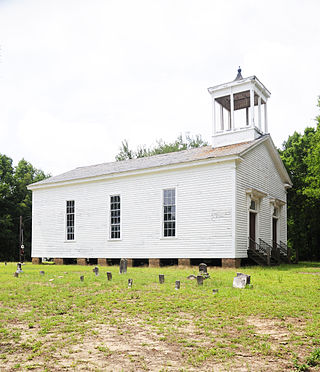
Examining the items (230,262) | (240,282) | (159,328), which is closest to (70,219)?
(230,262)

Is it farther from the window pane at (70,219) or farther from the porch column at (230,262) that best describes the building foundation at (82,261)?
the porch column at (230,262)

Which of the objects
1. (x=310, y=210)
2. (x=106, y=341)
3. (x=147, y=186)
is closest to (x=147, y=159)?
(x=147, y=186)

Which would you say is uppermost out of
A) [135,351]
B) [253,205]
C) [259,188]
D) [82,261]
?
[259,188]

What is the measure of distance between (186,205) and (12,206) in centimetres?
2761

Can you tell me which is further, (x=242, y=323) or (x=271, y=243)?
(x=271, y=243)

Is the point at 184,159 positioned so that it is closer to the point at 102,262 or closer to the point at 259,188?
the point at 259,188

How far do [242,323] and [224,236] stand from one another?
462 inches

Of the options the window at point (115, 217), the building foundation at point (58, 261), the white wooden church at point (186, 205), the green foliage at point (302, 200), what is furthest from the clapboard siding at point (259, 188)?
the building foundation at point (58, 261)

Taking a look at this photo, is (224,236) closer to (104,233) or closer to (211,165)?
(211,165)

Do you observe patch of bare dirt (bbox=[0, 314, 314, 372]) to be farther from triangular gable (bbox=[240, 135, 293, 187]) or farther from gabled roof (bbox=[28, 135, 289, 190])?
triangular gable (bbox=[240, 135, 293, 187])

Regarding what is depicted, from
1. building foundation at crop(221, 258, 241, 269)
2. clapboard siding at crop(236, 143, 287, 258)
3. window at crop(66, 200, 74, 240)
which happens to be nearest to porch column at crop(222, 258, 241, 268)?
building foundation at crop(221, 258, 241, 269)

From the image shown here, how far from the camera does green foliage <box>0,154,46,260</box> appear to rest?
40.9m

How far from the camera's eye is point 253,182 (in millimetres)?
21203

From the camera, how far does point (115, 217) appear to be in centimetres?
2306
